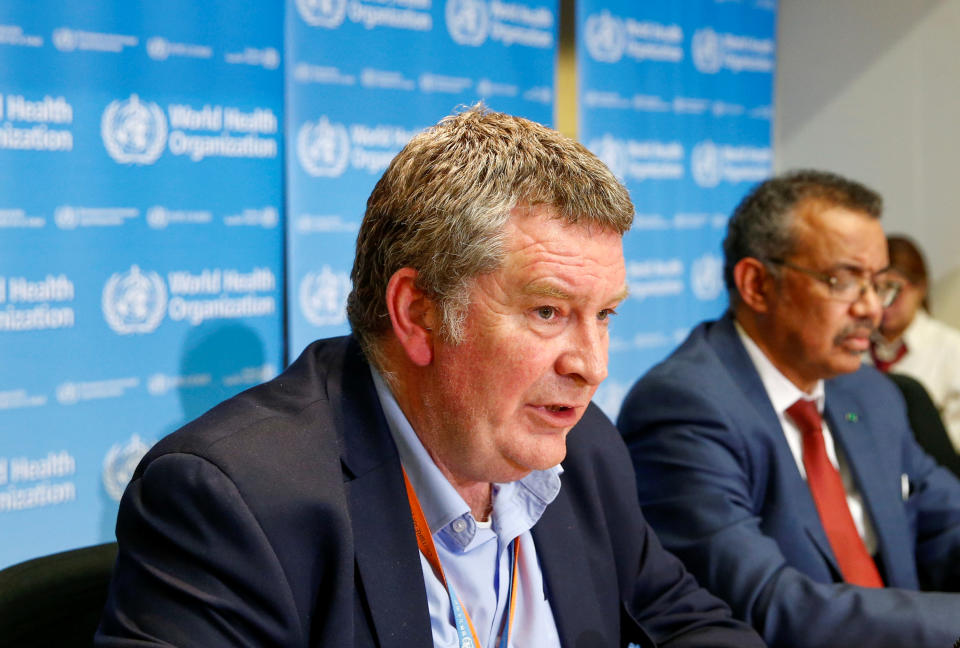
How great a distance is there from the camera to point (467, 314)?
1.43m

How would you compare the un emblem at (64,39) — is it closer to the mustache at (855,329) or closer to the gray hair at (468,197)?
the gray hair at (468,197)

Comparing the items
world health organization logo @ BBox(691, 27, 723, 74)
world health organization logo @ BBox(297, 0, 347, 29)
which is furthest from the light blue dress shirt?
world health organization logo @ BBox(691, 27, 723, 74)

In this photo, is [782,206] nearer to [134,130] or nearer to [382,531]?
[382,531]

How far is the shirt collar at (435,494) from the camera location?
4.88 feet

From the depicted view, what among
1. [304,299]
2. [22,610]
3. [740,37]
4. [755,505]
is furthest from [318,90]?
[740,37]

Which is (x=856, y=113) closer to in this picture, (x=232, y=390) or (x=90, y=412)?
(x=232, y=390)

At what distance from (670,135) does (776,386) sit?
2.24 meters

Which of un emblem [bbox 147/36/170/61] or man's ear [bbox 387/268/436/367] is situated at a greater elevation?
un emblem [bbox 147/36/170/61]

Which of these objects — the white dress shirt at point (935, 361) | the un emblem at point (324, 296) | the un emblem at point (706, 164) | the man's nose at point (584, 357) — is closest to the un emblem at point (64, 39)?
the un emblem at point (324, 296)

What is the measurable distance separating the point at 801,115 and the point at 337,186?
10.1 ft

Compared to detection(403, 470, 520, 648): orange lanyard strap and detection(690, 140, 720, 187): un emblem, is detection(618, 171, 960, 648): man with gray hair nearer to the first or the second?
detection(403, 470, 520, 648): orange lanyard strap

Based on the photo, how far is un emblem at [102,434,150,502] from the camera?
2.71m

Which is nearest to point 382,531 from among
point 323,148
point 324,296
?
point 324,296

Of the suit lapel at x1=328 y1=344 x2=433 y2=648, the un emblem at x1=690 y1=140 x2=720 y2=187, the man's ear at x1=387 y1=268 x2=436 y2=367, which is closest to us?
the suit lapel at x1=328 y1=344 x2=433 y2=648
